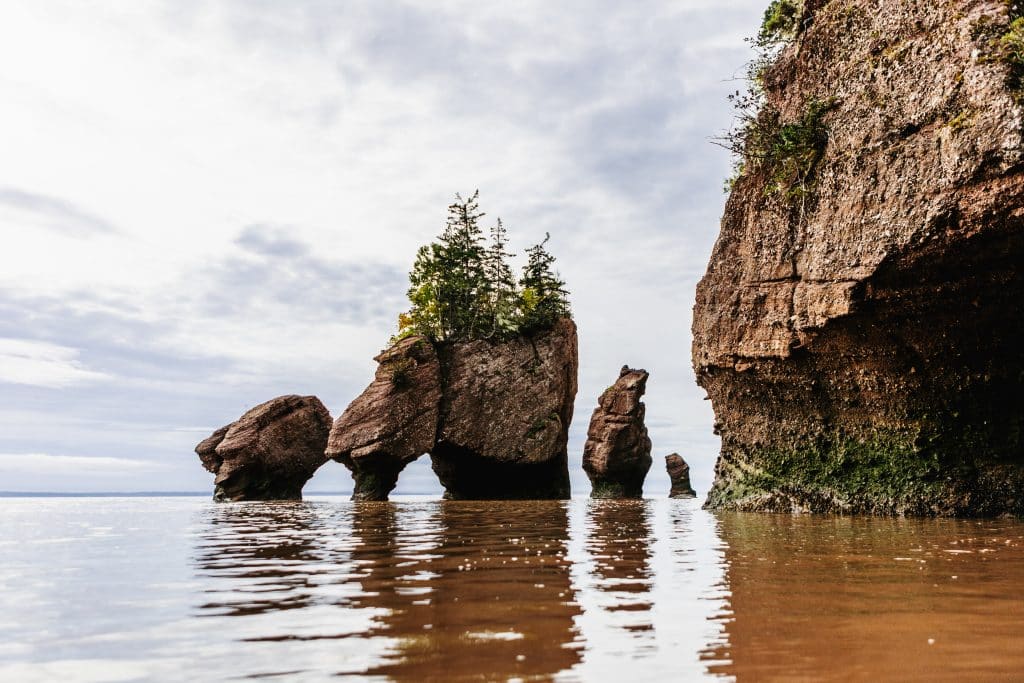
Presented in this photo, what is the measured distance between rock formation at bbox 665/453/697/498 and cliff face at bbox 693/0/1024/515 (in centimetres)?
3436

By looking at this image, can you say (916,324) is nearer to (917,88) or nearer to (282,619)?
(917,88)

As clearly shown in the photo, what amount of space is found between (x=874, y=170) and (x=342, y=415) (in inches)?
1072

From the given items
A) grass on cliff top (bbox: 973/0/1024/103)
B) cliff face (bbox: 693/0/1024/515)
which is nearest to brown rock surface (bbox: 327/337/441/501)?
cliff face (bbox: 693/0/1024/515)

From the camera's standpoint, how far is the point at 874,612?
Answer: 4.41m

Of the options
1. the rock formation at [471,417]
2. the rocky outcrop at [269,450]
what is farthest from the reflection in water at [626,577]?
the rocky outcrop at [269,450]

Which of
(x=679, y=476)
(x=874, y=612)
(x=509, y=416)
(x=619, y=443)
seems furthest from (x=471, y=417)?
(x=874, y=612)

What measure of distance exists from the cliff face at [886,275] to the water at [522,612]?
22.1 feet

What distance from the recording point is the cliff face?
13367mm

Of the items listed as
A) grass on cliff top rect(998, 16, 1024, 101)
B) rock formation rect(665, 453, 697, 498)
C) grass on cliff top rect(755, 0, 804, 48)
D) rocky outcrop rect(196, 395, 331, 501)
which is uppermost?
grass on cliff top rect(755, 0, 804, 48)

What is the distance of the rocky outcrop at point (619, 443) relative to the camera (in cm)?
4431

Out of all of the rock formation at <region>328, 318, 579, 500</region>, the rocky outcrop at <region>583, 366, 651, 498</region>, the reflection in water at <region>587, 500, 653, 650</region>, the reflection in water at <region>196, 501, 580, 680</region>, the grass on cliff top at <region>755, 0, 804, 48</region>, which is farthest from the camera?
the rocky outcrop at <region>583, 366, 651, 498</region>

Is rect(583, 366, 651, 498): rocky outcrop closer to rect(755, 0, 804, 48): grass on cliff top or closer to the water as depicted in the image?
rect(755, 0, 804, 48): grass on cliff top

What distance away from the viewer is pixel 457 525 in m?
13.1

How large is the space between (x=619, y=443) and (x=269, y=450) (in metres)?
20.0
